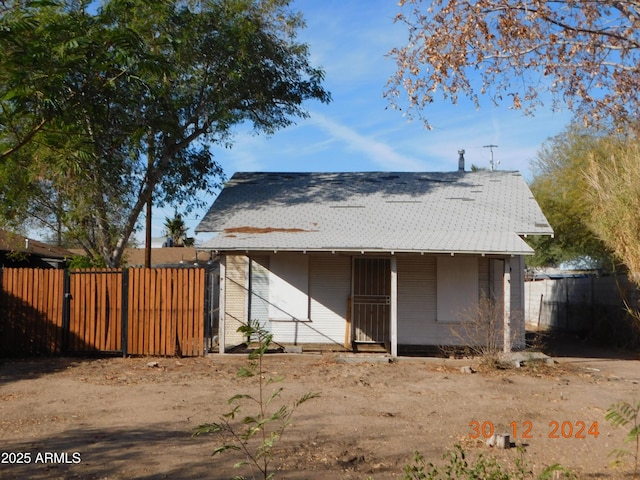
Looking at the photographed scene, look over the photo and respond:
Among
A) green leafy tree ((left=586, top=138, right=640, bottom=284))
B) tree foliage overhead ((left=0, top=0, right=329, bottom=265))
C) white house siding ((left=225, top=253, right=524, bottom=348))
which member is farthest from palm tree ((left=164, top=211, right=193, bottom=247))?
green leafy tree ((left=586, top=138, right=640, bottom=284))

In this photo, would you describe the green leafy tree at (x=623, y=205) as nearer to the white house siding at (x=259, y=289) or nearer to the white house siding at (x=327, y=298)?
the white house siding at (x=327, y=298)

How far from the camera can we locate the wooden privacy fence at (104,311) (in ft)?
45.1

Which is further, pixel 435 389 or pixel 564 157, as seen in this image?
pixel 564 157

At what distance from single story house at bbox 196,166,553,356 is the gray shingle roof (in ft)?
0.15

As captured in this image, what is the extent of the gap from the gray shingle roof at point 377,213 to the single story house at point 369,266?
44 mm

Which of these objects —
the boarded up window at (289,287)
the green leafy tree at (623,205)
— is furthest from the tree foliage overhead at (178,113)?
the green leafy tree at (623,205)

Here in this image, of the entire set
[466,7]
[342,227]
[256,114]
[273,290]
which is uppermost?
[256,114]

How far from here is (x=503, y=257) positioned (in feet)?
44.2

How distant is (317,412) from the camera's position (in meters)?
8.55

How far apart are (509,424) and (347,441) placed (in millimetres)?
2315

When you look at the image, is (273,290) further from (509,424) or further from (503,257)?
(509,424)

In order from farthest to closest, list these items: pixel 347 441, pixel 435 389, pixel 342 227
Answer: pixel 342 227, pixel 435 389, pixel 347 441

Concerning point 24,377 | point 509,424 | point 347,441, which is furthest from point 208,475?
point 24,377

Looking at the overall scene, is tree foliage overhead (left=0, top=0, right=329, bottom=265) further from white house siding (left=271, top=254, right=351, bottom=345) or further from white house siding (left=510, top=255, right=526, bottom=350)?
white house siding (left=510, top=255, right=526, bottom=350)
